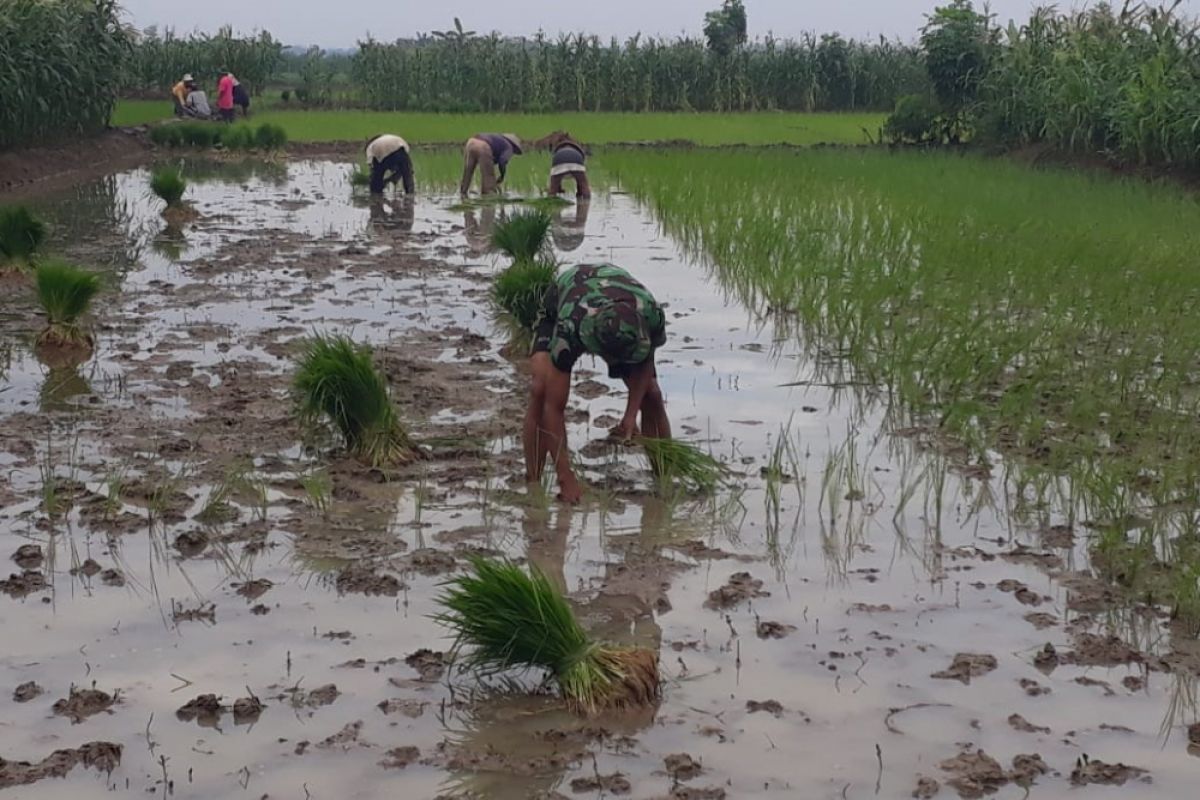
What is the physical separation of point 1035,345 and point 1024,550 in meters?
2.71

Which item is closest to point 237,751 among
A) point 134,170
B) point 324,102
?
point 134,170

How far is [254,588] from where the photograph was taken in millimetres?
4047

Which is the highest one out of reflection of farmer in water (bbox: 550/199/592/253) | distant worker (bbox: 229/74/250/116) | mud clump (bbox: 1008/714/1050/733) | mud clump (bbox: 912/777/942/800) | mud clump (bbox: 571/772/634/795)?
distant worker (bbox: 229/74/250/116)

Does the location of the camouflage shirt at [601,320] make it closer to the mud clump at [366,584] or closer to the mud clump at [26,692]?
the mud clump at [366,584]

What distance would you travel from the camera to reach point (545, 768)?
3082 mm

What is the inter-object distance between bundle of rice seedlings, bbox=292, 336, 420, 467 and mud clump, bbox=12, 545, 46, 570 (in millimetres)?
1256

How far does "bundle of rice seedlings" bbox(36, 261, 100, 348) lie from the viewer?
711 centimetres

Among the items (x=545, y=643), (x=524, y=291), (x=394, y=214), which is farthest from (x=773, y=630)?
(x=394, y=214)

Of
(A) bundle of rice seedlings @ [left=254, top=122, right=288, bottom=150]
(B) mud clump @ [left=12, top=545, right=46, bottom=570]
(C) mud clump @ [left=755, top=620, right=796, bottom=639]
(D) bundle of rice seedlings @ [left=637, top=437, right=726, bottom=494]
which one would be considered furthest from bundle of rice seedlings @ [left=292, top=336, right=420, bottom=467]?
(A) bundle of rice seedlings @ [left=254, top=122, right=288, bottom=150]

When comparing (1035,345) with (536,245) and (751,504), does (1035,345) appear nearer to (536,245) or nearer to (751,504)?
(751,504)

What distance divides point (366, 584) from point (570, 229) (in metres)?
8.25

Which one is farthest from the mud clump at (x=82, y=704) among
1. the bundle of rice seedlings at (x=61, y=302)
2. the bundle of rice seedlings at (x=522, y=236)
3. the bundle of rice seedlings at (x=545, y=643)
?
the bundle of rice seedlings at (x=522, y=236)

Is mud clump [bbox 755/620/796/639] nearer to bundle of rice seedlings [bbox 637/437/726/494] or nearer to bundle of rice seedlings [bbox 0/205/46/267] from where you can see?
bundle of rice seedlings [bbox 637/437/726/494]

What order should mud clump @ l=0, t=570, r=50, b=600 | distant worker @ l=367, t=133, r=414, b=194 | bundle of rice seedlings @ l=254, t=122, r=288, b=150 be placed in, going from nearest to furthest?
mud clump @ l=0, t=570, r=50, b=600 → distant worker @ l=367, t=133, r=414, b=194 → bundle of rice seedlings @ l=254, t=122, r=288, b=150
